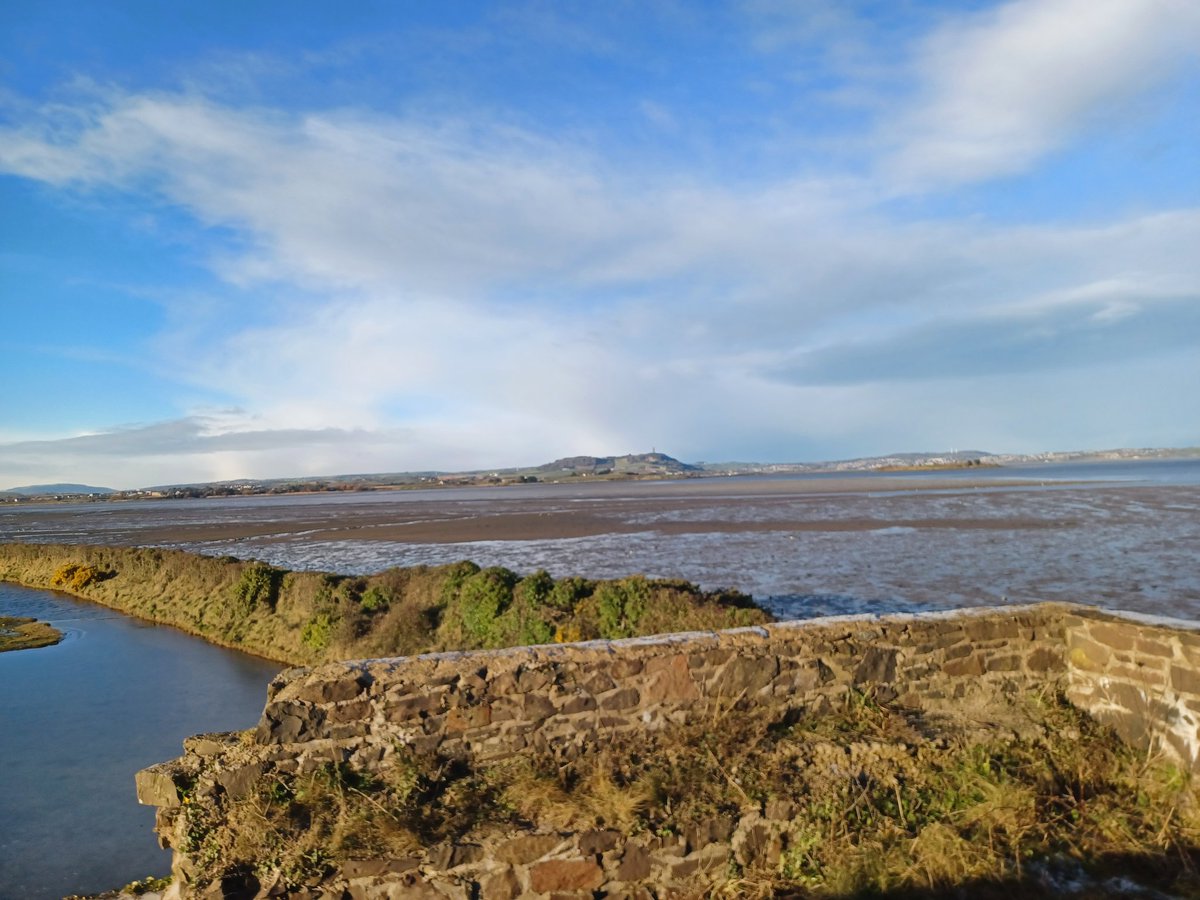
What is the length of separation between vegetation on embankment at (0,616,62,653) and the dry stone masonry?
711 inches

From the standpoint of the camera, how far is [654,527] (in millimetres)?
37531

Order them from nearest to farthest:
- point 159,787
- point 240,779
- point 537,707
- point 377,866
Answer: point 377,866 < point 240,779 < point 159,787 < point 537,707

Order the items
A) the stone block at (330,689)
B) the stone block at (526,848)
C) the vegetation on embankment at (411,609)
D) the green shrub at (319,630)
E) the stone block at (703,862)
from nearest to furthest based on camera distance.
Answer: the stone block at (526,848) → the stone block at (703,862) → the stone block at (330,689) → the vegetation on embankment at (411,609) → the green shrub at (319,630)

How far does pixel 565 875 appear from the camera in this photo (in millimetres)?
4848

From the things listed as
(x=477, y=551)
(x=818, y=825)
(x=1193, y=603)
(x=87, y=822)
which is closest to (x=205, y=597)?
(x=477, y=551)

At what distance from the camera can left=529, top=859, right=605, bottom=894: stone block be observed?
4828mm

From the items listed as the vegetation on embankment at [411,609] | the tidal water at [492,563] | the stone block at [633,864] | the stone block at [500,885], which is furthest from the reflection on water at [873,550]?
the stone block at [500,885]

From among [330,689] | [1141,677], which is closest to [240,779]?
[330,689]

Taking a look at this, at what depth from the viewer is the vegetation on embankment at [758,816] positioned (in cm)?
485

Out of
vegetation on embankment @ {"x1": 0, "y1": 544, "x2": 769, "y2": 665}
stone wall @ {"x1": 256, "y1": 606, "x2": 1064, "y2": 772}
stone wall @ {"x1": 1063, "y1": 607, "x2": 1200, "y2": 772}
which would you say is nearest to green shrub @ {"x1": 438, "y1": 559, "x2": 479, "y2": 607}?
vegetation on embankment @ {"x1": 0, "y1": 544, "x2": 769, "y2": 665}

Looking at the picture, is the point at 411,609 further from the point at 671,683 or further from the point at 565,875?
the point at 565,875

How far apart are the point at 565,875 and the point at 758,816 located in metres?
1.42

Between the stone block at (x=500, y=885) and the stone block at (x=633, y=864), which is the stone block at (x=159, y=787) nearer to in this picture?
the stone block at (x=500, y=885)

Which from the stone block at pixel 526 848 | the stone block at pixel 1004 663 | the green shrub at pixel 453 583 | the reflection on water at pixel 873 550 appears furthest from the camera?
the reflection on water at pixel 873 550
